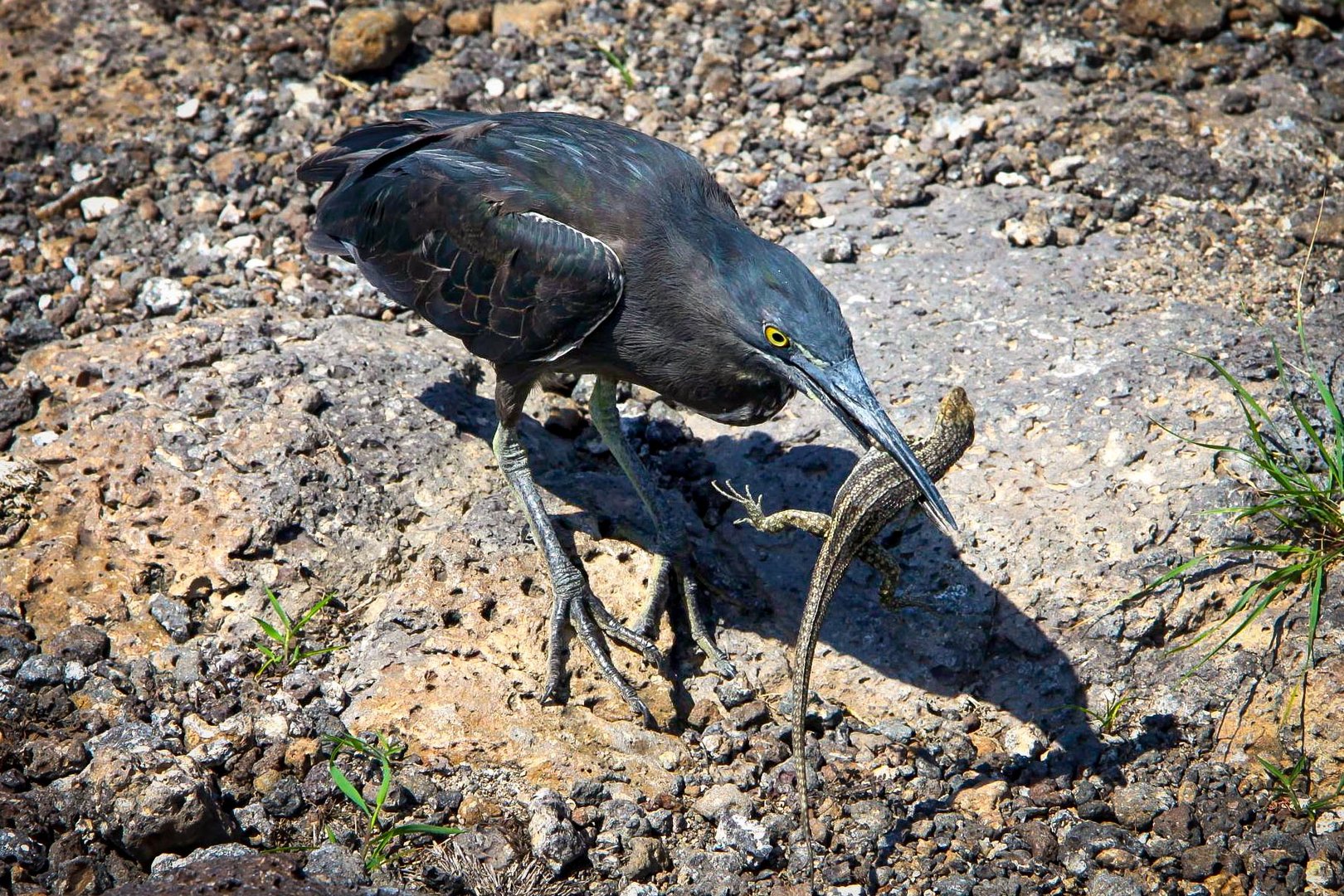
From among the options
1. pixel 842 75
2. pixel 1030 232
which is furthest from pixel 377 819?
pixel 842 75

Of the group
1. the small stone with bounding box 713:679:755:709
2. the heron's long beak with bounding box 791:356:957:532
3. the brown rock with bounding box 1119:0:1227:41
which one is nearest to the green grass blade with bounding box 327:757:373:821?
the small stone with bounding box 713:679:755:709

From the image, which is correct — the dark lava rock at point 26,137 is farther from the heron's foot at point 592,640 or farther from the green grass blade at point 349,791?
the green grass blade at point 349,791

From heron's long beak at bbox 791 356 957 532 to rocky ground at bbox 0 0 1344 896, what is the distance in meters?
1.08

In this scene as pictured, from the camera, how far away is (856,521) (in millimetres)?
4555

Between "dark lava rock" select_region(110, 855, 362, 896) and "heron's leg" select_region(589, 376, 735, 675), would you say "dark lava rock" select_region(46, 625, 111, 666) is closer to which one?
"dark lava rock" select_region(110, 855, 362, 896)

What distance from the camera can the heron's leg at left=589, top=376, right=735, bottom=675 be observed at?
4914 mm

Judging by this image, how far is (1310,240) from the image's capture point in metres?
6.05

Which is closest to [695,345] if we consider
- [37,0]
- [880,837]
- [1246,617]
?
[880,837]

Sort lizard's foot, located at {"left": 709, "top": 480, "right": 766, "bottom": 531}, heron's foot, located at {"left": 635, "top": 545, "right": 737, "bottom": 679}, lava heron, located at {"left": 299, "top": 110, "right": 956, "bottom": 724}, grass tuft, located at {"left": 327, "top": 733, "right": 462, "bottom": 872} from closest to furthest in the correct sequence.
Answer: grass tuft, located at {"left": 327, "top": 733, "right": 462, "bottom": 872} < lava heron, located at {"left": 299, "top": 110, "right": 956, "bottom": 724} < heron's foot, located at {"left": 635, "top": 545, "right": 737, "bottom": 679} < lizard's foot, located at {"left": 709, "top": 480, "right": 766, "bottom": 531}

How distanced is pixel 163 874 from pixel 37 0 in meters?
6.19

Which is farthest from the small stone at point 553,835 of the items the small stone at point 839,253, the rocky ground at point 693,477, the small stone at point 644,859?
the small stone at point 839,253

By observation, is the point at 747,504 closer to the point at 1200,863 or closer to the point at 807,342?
the point at 807,342

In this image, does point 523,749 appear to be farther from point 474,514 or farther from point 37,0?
point 37,0

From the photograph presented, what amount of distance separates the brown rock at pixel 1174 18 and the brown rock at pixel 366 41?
447 centimetres
